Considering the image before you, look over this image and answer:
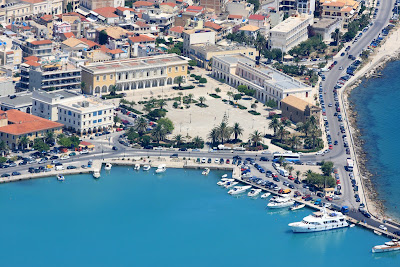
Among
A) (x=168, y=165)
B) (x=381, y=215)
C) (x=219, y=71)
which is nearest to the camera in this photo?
(x=381, y=215)

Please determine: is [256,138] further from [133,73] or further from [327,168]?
[133,73]

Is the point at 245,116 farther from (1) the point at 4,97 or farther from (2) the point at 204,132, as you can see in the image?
(1) the point at 4,97

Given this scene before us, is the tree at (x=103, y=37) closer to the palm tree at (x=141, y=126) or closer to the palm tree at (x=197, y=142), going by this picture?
the palm tree at (x=141, y=126)

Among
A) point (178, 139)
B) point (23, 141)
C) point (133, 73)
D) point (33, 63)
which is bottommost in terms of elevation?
point (178, 139)

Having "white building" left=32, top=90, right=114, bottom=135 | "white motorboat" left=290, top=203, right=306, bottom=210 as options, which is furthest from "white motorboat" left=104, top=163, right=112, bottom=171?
"white motorboat" left=290, top=203, right=306, bottom=210

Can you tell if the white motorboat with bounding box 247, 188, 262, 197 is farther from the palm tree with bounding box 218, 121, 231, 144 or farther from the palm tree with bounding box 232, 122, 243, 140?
the palm tree with bounding box 232, 122, 243, 140

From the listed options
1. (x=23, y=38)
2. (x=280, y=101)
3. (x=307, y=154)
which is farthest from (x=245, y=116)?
(x=23, y=38)

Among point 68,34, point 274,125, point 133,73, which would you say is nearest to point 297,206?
point 274,125

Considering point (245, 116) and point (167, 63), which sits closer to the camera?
point (245, 116)

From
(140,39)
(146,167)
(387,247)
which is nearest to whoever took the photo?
(387,247)
